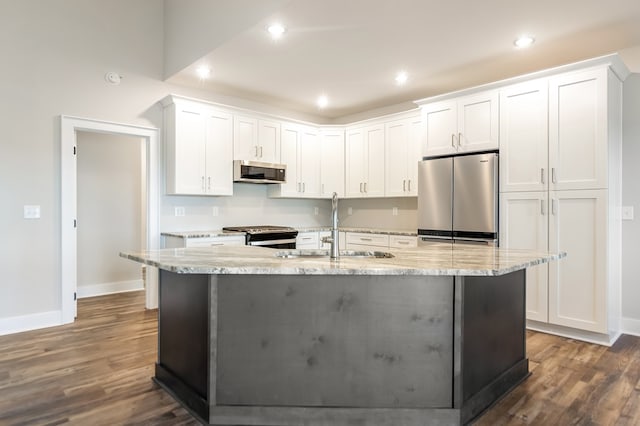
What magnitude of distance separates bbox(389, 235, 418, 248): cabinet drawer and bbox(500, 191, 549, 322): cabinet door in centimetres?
103

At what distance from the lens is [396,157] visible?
5059mm

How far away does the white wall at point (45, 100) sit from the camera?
11.7 ft

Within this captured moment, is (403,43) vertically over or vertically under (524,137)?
over

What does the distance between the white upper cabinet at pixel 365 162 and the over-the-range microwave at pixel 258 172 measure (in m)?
1.02

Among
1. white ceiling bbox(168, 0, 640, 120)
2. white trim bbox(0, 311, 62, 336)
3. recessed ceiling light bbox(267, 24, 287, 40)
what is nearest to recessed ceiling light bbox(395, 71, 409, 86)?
white ceiling bbox(168, 0, 640, 120)

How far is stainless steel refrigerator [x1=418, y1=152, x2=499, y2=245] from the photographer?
381 cm

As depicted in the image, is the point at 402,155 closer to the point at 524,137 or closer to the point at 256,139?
the point at 524,137

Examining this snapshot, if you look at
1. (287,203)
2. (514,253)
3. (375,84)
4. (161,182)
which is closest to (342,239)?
(287,203)

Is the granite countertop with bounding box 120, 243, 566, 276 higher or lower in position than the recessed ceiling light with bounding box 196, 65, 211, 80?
lower

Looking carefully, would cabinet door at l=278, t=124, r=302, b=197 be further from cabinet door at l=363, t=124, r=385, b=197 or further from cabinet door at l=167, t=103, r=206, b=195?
cabinet door at l=167, t=103, r=206, b=195

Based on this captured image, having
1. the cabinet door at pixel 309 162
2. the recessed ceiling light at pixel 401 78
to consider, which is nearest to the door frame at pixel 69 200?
the cabinet door at pixel 309 162

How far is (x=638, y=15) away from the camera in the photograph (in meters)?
2.91

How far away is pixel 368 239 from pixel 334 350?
3.19 meters

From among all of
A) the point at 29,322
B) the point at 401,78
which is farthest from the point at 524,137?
the point at 29,322
